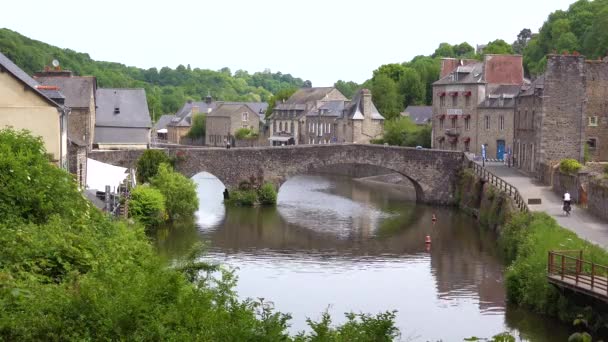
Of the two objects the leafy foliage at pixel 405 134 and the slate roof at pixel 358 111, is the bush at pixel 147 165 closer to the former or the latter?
the leafy foliage at pixel 405 134

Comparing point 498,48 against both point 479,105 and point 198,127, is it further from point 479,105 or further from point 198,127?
point 479,105

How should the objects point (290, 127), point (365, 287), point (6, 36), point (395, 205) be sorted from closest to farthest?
point (365, 287), point (395, 205), point (290, 127), point (6, 36)

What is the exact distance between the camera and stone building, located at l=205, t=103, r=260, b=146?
93.8 meters

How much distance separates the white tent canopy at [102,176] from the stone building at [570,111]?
56.2 feet

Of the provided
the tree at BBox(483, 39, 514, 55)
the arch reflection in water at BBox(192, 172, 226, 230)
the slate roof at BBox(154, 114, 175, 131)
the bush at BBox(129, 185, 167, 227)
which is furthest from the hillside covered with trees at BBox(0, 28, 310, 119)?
the bush at BBox(129, 185, 167, 227)

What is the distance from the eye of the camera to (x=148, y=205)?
3738 centimetres

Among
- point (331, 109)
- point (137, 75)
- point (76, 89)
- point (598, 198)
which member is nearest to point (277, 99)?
point (331, 109)

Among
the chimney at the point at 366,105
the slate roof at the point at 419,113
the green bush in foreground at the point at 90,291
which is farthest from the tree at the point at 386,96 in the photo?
the green bush in foreground at the point at 90,291

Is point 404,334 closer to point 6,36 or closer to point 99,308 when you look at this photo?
point 99,308

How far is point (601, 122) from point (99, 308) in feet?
113

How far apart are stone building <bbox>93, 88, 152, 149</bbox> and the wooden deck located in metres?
28.7

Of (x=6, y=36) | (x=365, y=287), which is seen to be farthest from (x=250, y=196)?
(x=6, y=36)

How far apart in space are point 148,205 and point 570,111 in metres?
17.9

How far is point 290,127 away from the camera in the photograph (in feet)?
285
